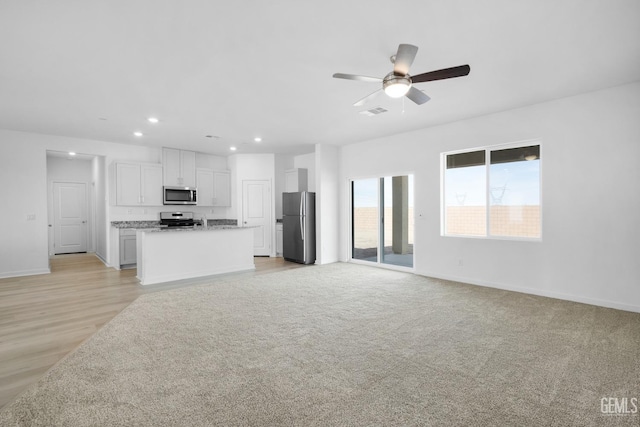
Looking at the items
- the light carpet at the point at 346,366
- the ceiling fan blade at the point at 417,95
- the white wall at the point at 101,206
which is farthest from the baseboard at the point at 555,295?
the white wall at the point at 101,206

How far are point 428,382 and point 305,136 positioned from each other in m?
5.08

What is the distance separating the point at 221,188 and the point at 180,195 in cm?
109

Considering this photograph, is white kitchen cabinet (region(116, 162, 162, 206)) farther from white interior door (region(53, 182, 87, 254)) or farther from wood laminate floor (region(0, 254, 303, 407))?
white interior door (region(53, 182, 87, 254))

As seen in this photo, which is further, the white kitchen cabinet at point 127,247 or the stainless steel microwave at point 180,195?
the stainless steel microwave at point 180,195

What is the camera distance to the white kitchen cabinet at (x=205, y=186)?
7.81m

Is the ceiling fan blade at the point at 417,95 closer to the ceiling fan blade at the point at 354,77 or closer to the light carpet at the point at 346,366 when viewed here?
the ceiling fan blade at the point at 354,77

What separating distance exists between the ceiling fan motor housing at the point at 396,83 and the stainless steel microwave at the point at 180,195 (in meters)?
5.98

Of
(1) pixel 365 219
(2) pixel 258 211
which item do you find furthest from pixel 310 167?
(1) pixel 365 219

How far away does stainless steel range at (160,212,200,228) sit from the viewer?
739 centimetres

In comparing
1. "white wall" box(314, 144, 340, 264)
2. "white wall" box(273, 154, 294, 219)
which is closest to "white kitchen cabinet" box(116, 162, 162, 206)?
"white wall" box(273, 154, 294, 219)

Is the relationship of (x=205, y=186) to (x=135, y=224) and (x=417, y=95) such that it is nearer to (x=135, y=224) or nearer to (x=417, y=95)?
(x=135, y=224)

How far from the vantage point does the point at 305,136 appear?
633 centimetres

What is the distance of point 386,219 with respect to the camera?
6.55 m

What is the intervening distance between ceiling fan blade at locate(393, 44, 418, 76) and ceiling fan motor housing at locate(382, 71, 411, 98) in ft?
0.16
